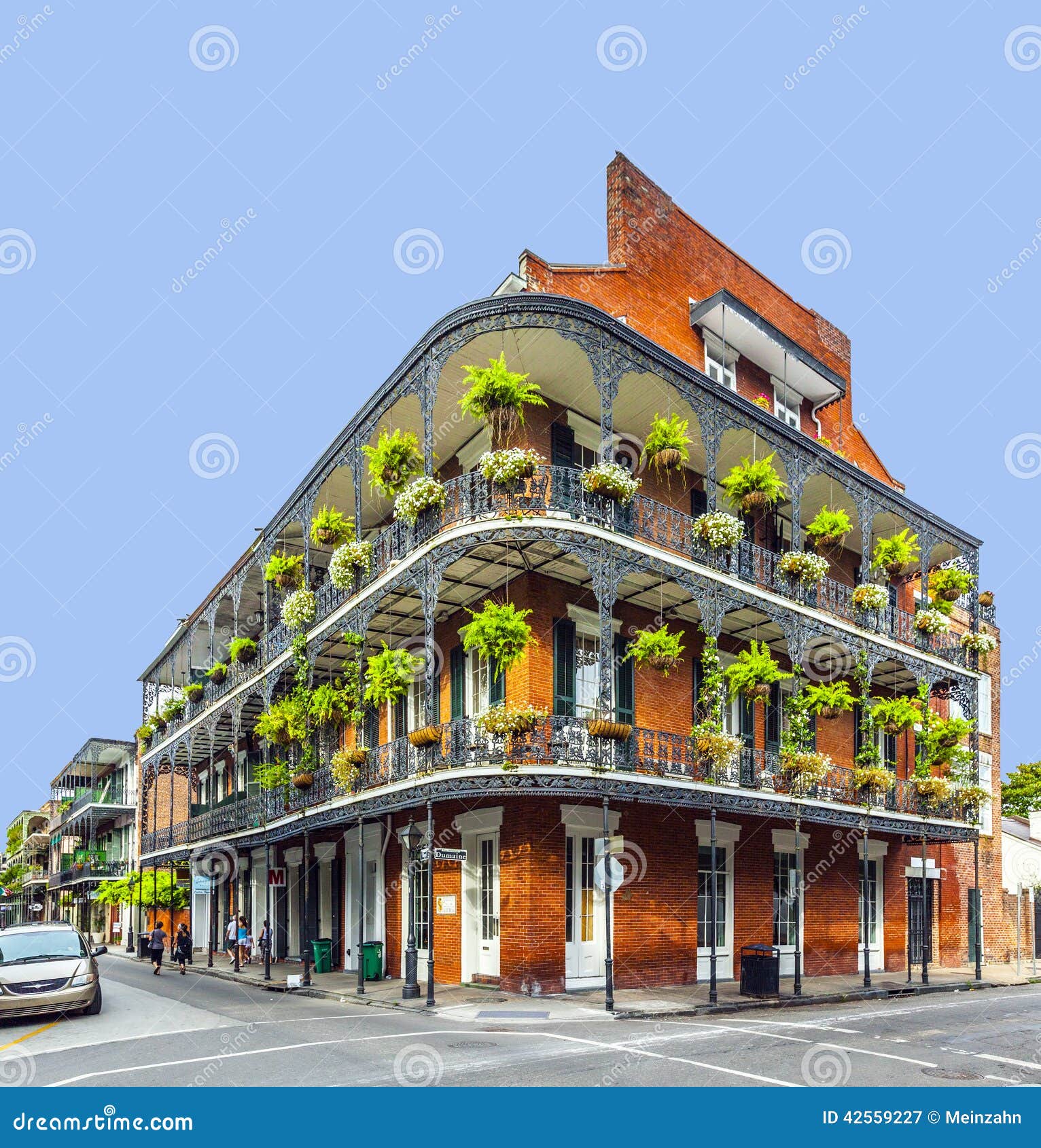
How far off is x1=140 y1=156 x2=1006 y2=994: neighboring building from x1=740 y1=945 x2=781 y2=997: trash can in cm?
199

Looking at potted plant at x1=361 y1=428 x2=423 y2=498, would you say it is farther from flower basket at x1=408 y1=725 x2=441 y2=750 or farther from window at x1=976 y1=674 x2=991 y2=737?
window at x1=976 y1=674 x2=991 y2=737

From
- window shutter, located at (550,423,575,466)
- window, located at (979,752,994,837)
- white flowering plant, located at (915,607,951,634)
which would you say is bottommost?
window, located at (979,752,994,837)

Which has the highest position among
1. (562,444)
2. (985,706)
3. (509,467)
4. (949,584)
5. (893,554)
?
(562,444)

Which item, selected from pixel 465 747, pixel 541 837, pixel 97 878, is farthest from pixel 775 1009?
pixel 97 878

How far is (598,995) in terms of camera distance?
59.0 feet

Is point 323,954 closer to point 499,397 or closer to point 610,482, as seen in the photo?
point 610,482

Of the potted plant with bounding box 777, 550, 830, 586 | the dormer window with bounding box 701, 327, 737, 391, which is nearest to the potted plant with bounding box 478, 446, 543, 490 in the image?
the potted plant with bounding box 777, 550, 830, 586

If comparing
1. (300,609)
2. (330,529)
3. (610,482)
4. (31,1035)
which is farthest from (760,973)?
(300,609)

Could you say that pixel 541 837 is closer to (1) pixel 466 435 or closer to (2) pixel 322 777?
(2) pixel 322 777

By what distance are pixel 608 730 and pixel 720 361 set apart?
1192 cm

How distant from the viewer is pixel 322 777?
2345cm

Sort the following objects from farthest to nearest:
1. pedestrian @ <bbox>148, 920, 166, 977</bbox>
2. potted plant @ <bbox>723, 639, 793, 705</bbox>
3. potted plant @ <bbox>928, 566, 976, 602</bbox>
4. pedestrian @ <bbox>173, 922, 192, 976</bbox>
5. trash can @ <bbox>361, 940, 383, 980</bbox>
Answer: pedestrian @ <bbox>173, 922, 192, 976</bbox> → pedestrian @ <bbox>148, 920, 166, 977</bbox> → potted plant @ <bbox>928, 566, 976, 602</bbox> → trash can @ <bbox>361, 940, 383, 980</bbox> → potted plant @ <bbox>723, 639, 793, 705</bbox>

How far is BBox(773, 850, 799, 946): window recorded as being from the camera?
23.2m

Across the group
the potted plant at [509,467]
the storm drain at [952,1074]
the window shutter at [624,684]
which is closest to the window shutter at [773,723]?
the window shutter at [624,684]
